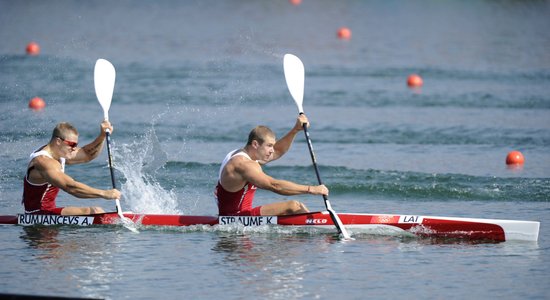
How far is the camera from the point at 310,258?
460 inches

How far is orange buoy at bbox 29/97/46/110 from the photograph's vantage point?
897 inches

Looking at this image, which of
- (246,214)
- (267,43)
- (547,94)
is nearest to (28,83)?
(267,43)

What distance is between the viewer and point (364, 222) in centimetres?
1271

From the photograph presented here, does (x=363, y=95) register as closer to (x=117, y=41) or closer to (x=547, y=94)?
(x=547, y=94)

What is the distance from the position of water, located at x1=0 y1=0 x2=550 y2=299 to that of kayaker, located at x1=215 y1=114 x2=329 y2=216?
297mm

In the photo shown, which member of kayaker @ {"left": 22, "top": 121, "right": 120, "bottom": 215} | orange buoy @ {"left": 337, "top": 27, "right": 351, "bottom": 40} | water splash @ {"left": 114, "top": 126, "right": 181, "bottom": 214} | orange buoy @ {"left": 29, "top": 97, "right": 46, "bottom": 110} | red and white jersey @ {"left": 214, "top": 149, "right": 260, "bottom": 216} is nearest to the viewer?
kayaker @ {"left": 22, "top": 121, "right": 120, "bottom": 215}

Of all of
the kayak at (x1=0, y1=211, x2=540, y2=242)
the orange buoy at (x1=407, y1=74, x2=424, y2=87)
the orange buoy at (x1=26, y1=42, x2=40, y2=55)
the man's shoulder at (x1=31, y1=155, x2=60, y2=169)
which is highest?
the orange buoy at (x1=26, y1=42, x2=40, y2=55)

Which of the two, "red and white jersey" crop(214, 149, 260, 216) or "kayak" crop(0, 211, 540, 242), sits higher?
"red and white jersey" crop(214, 149, 260, 216)

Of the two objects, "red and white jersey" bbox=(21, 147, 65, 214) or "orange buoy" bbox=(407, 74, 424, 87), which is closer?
"red and white jersey" bbox=(21, 147, 65, 214)

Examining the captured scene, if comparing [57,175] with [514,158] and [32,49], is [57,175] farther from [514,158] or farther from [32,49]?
[32,49]

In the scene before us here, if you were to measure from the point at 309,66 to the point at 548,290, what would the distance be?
18.8 metres

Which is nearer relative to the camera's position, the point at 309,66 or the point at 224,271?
the point at 224,271

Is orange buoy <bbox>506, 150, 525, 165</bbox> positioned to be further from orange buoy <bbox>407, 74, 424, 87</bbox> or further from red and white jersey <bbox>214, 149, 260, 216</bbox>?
orange buoy <bbox>407, 74, 424, 87</bbox>

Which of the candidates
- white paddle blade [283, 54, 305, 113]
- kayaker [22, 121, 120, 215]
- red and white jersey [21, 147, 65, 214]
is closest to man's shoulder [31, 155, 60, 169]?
kayaker [22, 121, 120, 215]
